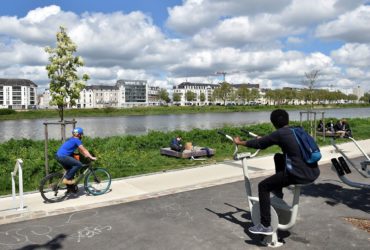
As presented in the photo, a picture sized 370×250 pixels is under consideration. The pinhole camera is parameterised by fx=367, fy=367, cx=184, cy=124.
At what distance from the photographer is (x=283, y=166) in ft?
15.9

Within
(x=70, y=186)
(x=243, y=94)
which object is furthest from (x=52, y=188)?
(x=243, y=94)

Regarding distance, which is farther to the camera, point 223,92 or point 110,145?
point 223,92

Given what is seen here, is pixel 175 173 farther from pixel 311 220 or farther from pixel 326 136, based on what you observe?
pixel 326 136

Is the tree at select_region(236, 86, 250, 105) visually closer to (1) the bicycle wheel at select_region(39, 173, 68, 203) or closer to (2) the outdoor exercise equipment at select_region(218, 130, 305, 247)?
(1) the bicycle wheel at select_region(39, 173, 68, 203)

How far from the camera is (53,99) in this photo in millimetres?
14648

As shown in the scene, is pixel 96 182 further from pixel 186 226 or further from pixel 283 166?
pixel 283 166

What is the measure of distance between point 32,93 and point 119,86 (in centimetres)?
4426

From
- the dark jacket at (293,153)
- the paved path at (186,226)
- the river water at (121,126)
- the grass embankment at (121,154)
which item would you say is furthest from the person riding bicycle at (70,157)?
the river water at (121,126)

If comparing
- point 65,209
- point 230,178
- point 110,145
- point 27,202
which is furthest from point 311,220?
point 110,145

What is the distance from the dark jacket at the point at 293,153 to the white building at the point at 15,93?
168 metres

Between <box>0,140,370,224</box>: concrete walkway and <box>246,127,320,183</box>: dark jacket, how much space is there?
3.61 meters

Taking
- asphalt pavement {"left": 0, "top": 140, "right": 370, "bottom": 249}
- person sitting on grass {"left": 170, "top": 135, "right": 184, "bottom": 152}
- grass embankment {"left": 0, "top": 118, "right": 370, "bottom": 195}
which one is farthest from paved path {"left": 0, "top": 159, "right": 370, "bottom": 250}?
person sitting on grass {"left": 170, "top": 135, "right": 184, "bottom": 152}

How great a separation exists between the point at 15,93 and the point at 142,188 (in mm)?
173855

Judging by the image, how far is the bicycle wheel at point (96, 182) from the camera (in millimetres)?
7547
